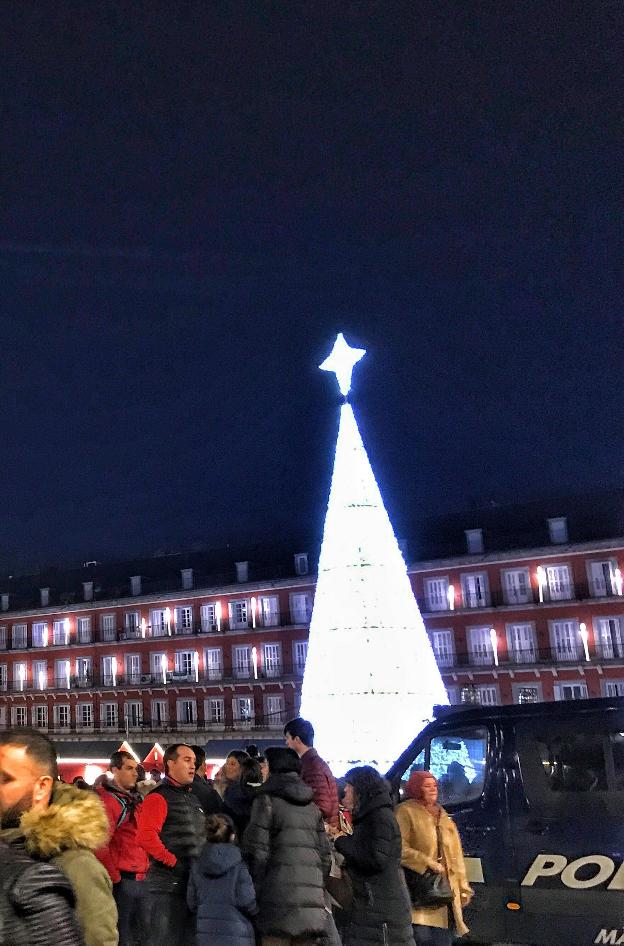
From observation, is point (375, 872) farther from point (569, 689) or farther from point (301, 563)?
point (301, 563)

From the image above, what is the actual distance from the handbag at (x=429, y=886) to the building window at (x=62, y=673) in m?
47.1

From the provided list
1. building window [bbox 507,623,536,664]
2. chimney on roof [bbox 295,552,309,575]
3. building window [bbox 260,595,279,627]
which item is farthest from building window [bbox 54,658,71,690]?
building window [bbox 507,623,536,664]

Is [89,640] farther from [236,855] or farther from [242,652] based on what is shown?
[236,855]

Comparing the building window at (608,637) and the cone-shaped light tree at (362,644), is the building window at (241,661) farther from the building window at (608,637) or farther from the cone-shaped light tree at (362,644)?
the cone-shaped light tree at (362,644)

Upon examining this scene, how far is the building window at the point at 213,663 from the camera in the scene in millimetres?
44438

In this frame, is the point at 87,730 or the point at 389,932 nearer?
the point at 389,932

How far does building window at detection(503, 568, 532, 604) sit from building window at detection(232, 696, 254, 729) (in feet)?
52.7

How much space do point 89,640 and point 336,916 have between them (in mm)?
45658

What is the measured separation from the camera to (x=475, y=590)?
39.4 m

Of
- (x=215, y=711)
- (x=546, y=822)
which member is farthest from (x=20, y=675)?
(x=546, y=822)

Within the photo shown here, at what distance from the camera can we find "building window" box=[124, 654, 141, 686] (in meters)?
46.7

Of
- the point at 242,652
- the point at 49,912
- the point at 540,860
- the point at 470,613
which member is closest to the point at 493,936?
the point at 540,860

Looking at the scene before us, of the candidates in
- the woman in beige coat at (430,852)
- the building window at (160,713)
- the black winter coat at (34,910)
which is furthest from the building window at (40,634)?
the black winter coat at (34,910)

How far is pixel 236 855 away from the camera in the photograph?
5238 millimetres
